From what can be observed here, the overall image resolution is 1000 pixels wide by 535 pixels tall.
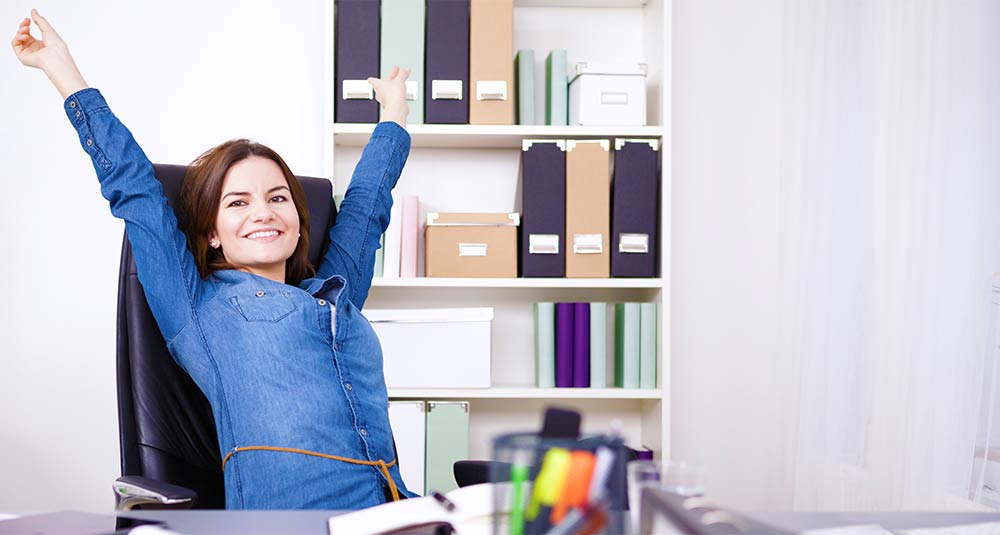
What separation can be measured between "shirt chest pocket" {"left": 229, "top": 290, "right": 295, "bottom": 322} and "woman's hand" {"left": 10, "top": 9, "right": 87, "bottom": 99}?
16.7 inches

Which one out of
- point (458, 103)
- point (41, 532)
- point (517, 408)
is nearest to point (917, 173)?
point (458, 103)

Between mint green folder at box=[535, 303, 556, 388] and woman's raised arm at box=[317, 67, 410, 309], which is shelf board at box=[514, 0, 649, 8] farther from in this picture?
woman's raised arm at box=[317, 67, 410, 309]

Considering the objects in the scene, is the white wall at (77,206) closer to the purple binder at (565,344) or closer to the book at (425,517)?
the purple binder at (565,344)

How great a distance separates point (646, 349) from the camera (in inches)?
102

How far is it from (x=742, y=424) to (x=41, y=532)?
2.37 meters

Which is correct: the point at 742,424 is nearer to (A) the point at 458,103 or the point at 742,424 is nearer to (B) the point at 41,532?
(A) the point at 458,103

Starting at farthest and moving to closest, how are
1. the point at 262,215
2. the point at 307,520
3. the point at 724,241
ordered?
the point at 724,241, the point at 262,215, the point at 307,520

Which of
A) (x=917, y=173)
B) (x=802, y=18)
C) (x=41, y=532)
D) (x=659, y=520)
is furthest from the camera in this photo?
(x=802, y=18)

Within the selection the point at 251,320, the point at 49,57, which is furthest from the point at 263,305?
the point at 49,57

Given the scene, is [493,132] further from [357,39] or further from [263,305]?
Answer: [263,305]

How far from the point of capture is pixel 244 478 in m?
1.37

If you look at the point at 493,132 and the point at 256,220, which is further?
the point at 493,132

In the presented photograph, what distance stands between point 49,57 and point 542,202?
1393mm

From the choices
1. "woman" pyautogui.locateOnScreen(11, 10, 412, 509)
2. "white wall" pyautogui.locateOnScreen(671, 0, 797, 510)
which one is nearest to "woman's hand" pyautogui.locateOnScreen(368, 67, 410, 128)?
"woman" pyautogui.locateOnScreen(11, 10, 412, 509)
